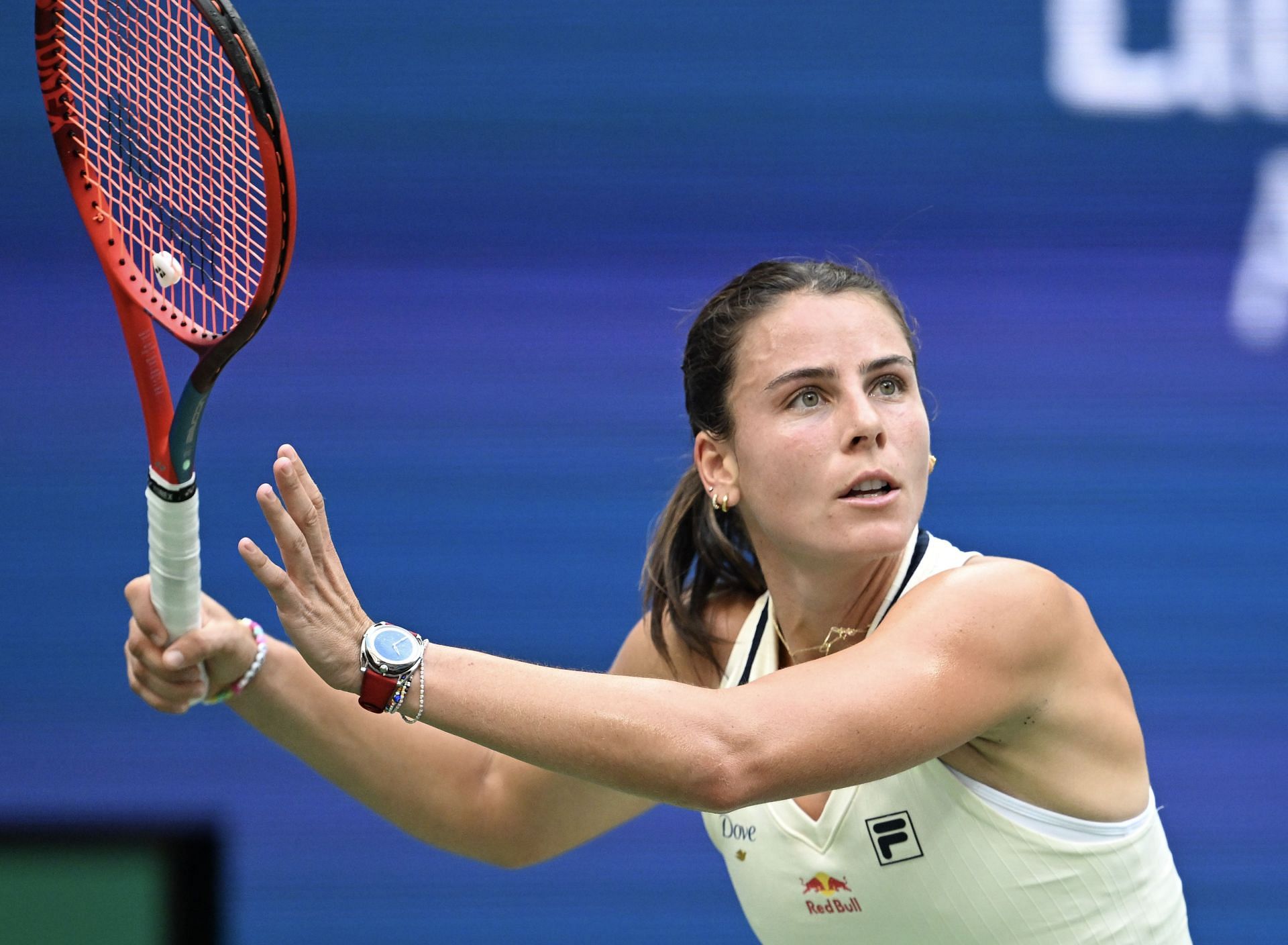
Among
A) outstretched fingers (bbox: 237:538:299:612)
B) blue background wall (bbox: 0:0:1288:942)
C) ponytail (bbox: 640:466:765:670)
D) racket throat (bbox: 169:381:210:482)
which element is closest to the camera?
outstretched fingers (bbox: 237:538:299:612)

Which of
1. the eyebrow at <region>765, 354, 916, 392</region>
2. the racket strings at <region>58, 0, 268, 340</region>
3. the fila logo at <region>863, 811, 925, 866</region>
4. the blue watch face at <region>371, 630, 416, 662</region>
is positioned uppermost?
the racket strings at <region>58, 0, 268, 340</region>

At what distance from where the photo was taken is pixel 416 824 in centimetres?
210

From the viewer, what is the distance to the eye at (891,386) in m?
1.81

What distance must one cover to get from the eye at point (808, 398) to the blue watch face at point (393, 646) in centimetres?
59

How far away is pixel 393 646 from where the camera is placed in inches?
57.9

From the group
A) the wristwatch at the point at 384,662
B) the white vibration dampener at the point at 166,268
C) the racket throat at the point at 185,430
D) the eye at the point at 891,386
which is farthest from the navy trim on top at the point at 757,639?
the white vibration dampener at the point at 166,268

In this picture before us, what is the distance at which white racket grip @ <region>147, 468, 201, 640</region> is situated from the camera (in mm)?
1710

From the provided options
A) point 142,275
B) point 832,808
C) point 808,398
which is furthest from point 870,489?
point 142,275

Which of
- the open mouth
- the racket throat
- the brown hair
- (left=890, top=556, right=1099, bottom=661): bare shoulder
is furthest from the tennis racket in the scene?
(left=890, top=556, right=1099, bottom=661): bare shoulder

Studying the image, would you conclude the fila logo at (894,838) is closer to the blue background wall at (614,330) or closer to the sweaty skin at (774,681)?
the sweaty skin at (774,681)

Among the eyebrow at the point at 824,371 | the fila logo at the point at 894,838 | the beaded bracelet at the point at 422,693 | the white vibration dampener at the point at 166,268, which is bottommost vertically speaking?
the fila logo at the point at 894,838

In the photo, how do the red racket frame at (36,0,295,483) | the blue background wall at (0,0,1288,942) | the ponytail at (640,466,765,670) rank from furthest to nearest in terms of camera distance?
the blue background wall at (0,0,1288,942) < the ponytail at (640,466,765,670) < the red racket frame at (36,0,295,483)

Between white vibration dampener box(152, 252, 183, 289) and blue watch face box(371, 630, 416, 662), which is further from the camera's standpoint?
white vibration dampener box(152, 252, 183, 289)

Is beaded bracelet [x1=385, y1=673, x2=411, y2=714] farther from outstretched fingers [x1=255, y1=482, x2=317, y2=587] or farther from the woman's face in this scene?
the woman's face
